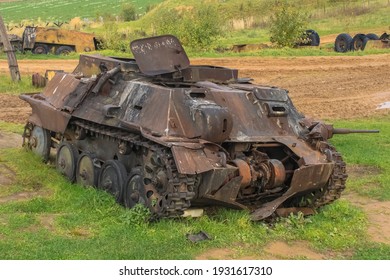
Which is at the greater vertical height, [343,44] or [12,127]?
[12,127]

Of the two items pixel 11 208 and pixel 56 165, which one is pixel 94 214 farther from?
pixel 56 165

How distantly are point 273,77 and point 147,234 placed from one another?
60.2 ft

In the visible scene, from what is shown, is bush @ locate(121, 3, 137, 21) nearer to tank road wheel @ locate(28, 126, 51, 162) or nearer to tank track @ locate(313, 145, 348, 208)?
tank road wheel @ locate(28, 126, 51, 162)

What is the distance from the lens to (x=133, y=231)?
7.84 m

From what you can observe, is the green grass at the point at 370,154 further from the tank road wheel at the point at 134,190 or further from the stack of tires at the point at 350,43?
the stack of tires at the point at 350,43

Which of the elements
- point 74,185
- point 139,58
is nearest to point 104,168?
point 74,185

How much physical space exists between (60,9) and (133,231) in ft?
240

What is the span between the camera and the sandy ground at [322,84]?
1427 cm

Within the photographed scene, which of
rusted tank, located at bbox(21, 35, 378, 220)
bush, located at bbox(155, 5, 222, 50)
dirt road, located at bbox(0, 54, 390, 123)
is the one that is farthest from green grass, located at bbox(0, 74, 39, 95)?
bush, located at bbox(155, 5, 222, 50)

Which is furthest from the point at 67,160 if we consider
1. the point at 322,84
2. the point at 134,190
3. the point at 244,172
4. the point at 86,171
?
the point at 322,84

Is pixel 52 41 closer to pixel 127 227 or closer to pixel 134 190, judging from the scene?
pixel 134 190

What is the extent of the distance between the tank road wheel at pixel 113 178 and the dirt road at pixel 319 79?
334 inches

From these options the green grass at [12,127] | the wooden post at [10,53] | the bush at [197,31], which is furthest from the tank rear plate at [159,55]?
the bush at [197,31]

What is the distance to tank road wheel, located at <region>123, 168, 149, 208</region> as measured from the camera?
27.6 ft
